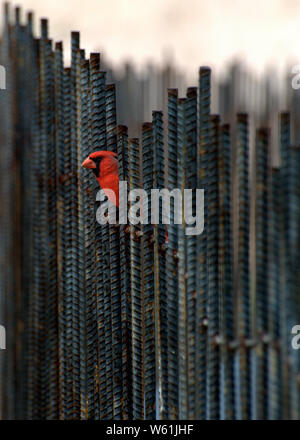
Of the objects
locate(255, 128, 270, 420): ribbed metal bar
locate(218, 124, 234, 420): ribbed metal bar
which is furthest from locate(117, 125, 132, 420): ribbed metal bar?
locate(255, 128, 270, 420): ribbed metal bar

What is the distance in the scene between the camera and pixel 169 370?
2715 mm

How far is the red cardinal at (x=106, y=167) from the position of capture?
312 centimetres

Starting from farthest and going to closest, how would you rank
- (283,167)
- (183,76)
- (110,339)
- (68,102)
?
(183,76) < (68,102) < (110,339) < (283,167)

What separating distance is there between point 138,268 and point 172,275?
0.28 m

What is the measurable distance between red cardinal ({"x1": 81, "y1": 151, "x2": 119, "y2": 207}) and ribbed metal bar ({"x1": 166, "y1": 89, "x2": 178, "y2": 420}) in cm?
47

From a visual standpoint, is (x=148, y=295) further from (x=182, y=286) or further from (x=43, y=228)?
(x=43, y=228)

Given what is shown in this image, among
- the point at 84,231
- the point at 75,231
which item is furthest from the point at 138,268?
the point at 75,231

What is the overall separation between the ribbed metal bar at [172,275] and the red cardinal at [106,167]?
1.55ft

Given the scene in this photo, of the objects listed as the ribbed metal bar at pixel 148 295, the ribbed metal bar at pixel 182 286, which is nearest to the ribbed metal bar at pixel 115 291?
the ribbed metal bar at pixel 148 295

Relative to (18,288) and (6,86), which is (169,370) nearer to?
(18,288)

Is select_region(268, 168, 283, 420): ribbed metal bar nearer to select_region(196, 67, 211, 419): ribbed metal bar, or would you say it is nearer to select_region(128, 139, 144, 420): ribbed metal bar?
select_region(196, 67, 211, 419): ribbed metal bar

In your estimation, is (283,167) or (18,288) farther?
(18,288)
